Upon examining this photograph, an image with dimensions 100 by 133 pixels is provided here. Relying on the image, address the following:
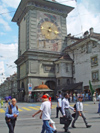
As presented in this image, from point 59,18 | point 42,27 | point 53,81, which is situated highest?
point 59,18

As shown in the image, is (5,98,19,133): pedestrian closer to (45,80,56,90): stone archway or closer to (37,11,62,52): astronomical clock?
(37,11,62,52): astronomical clock

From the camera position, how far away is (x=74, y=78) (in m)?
38.6

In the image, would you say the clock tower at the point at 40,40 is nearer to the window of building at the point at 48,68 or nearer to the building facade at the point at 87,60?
the window of building at the point at 48,68

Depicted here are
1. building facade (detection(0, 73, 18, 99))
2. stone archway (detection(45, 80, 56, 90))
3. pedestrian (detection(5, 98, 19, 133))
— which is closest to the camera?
pedestrian (detection(5, 98, 19, 133))

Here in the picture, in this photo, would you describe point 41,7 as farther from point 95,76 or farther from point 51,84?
point 95,76

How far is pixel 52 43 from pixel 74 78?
10.7 m

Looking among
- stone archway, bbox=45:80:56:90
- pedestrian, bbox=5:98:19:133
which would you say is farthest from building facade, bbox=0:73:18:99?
pedestrian, bbox=5:98:19:133

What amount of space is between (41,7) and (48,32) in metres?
6.39

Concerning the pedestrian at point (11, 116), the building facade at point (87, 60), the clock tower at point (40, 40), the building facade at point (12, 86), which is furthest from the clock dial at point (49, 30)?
the pedestrian at point (11, 116)

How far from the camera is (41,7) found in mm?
42438

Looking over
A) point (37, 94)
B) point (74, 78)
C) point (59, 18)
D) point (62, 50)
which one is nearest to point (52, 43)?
point (62, 50)

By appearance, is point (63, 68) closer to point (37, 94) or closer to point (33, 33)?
point (37, 94)

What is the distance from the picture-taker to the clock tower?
129ft

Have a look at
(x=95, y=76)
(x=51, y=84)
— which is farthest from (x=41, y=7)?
(x=95, y=76)
